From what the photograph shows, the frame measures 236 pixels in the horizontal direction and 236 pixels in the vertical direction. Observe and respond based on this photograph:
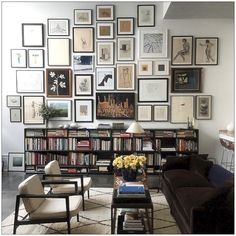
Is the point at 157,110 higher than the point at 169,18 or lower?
lower

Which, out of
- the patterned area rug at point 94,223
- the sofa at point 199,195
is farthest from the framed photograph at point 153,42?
the patterned area rug at point 94,223

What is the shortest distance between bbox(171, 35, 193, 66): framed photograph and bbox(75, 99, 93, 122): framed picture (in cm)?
202

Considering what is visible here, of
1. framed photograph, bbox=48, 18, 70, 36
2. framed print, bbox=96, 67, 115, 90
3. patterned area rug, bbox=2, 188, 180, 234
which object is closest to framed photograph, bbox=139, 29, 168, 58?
framed print, bbox=96, 67, 115, 90

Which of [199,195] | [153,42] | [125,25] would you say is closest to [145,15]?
[125,25]

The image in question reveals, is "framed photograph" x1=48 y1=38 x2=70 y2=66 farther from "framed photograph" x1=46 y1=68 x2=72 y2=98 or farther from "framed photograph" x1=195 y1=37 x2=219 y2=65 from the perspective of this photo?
"framed photograph" x1=195 y1=37 x2=219 y2=65

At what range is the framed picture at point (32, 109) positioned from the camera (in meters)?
6.50

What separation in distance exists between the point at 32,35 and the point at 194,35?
349 cm

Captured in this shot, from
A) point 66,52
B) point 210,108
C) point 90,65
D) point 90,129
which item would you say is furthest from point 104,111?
point 210,108

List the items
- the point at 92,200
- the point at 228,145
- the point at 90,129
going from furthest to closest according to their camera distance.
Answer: the point at 90,129 < the point at 228,145 < the point at 92,200

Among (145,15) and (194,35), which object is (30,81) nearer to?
(145,15)

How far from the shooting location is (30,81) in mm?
6488

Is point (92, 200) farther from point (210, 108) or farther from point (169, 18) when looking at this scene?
point (169, 18)

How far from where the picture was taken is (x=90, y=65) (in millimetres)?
6406

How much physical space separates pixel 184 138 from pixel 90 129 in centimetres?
196
